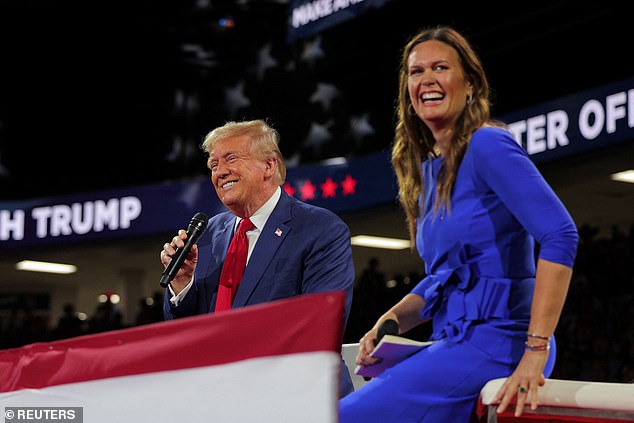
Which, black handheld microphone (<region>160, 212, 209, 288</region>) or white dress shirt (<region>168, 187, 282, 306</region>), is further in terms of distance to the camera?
white dress shirt (<region>168, 187, 282, 306</region>)

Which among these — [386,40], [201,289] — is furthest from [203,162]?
[201,289]

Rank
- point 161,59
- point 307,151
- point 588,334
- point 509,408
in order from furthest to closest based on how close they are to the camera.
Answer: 1. point 161,59
2. point 307,151
3. point 588,334
4. point 509,408

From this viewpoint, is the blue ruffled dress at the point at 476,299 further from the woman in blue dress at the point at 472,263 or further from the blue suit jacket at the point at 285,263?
the blue suit jacket at the point at 285,263

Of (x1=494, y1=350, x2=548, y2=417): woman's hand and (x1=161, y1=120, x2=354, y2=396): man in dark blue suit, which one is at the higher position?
(x1=161, y1=120, x2=354, y2=396): man in dark blue suit

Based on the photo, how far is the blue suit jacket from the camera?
7.54 ft

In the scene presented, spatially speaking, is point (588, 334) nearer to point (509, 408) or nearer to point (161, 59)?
point (509, 408)

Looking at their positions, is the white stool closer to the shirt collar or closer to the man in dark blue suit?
the man in dark blue suit

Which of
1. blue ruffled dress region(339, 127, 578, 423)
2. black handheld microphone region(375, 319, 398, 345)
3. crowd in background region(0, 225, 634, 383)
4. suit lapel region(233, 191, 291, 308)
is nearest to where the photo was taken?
blue ruffled dress region(339, 127, 578, 423)

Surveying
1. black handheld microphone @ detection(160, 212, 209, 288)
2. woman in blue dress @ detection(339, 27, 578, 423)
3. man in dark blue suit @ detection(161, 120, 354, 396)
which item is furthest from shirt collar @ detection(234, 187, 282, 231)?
woman in blue dress @ detection(339, 27, 578, 423)

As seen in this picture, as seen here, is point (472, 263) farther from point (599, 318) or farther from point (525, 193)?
point (599, 318)

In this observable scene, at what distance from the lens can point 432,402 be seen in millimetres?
1448

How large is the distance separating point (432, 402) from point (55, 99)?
36.2 feet

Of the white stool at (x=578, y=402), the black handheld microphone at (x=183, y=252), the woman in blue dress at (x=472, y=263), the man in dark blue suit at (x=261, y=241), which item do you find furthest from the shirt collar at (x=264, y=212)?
the white stool at (x=578, y=402)

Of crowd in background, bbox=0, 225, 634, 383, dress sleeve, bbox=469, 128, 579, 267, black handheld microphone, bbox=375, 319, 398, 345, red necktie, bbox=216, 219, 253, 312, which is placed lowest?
crowd in background, bbox=0, 225, 634, 383
